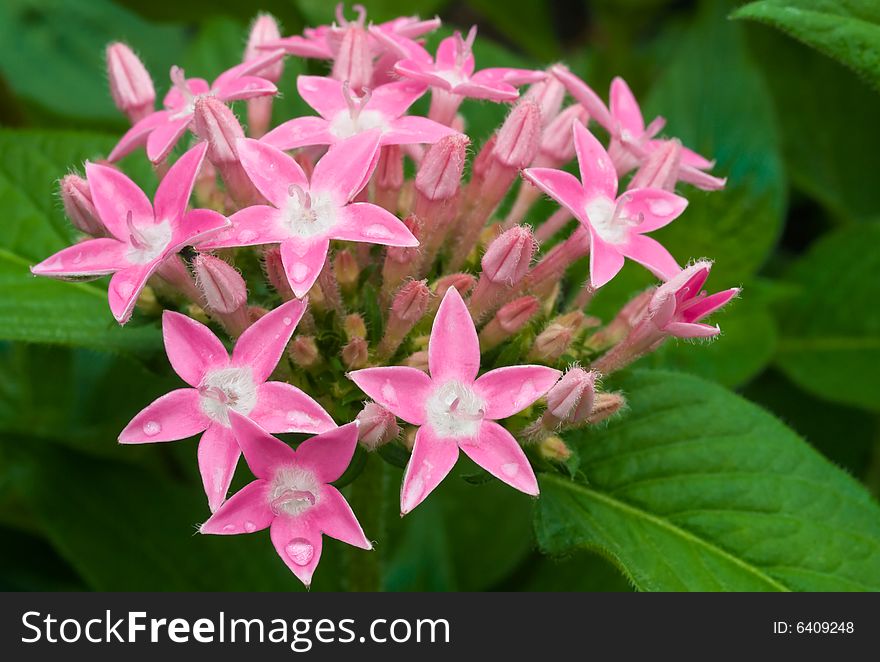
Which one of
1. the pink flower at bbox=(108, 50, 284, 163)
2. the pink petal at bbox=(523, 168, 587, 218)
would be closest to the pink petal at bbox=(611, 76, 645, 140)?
the pink petal at bbox=(523, 168, 587, 218)

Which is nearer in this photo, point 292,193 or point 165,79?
point 292,193

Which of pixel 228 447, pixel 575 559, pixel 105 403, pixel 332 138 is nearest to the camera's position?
pixel 228 447

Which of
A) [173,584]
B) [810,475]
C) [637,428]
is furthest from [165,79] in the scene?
[810,475]

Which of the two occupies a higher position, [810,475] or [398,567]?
[398,567]

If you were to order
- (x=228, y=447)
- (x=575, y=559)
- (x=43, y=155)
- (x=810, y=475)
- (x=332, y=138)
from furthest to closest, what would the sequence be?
(x=575, y=559), (x=43, y=155), (x=810, y=475), (x=332, y=138), (x=228, y=447)

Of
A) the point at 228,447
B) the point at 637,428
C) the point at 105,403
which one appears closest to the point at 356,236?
the point at 228,447

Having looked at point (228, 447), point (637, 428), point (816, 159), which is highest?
point (816, 159)

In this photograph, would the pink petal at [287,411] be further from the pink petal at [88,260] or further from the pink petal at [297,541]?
the pink petal at [88,260]

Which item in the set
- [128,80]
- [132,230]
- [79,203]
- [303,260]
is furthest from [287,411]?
[128,80]

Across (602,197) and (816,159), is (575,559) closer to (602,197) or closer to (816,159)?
(602,197)
